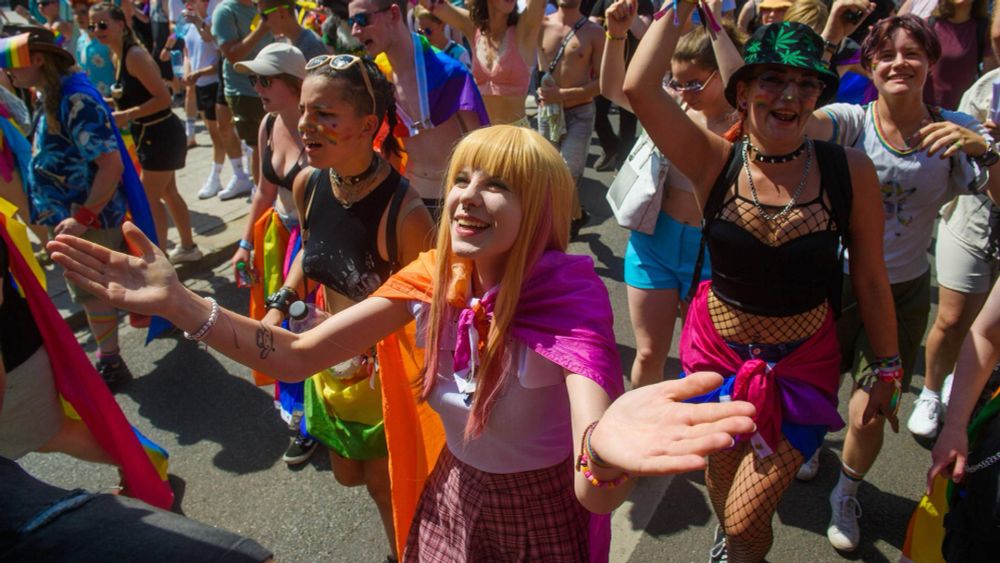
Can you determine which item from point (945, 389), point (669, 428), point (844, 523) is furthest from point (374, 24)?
point (945, 389)

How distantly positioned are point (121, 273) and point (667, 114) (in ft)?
5.22

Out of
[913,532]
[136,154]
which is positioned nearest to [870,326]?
[913,532]

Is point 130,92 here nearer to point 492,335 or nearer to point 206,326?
point 206,326

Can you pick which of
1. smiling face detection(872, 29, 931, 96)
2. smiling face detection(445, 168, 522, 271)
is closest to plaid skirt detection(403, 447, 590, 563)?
smiling face detection(445, 168, 522, 271)

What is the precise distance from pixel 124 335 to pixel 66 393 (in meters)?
2.31

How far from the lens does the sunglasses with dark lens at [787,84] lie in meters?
2.13

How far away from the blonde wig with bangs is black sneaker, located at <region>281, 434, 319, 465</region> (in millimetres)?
1978

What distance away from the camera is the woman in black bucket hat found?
2.16 m

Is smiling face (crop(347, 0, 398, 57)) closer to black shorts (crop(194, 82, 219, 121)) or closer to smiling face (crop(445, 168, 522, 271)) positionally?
smiling face (crop(445, 168, 522, 271))

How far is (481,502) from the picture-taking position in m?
1.84

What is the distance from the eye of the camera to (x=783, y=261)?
216cm

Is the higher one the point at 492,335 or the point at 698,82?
the point at 698,82

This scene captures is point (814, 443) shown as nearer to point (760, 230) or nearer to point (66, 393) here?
point (760, 230)

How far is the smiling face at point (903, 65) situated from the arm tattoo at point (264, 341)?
2.27 m
